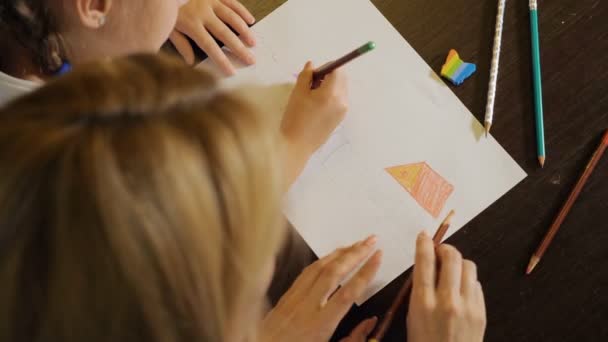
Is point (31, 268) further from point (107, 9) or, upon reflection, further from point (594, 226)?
point (594, 226)

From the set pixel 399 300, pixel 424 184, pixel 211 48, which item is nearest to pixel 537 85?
pixel 424 184

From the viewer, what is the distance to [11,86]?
56cm

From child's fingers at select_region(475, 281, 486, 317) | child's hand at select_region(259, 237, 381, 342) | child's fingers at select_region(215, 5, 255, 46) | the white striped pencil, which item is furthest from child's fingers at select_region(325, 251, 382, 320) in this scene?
child's fingers at select_region(215, 5, 255, 46)

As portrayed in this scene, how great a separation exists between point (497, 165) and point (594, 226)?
13 centimetres

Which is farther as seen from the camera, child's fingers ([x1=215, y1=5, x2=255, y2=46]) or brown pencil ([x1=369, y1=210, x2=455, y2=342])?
child's fingers ([x1=215, y1=5, x2=255, y2=46])

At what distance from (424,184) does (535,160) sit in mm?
134

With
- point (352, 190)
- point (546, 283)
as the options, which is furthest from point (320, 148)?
point (546, 283)

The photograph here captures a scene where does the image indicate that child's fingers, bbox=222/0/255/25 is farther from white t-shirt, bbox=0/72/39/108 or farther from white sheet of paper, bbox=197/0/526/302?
white t-shirt, bbox=0/72/39/108

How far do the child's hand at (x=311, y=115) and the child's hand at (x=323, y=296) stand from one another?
0.12 metres

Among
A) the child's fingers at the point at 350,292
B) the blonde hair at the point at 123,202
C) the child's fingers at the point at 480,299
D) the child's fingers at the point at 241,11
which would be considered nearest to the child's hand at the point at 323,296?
the child's fingers at the point at 350,292

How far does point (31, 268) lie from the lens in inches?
12.8

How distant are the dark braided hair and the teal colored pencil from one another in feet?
1.79

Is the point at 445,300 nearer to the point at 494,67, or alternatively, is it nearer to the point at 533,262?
the point at 533,262

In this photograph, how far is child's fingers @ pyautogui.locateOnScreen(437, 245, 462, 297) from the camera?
54 centimetres
